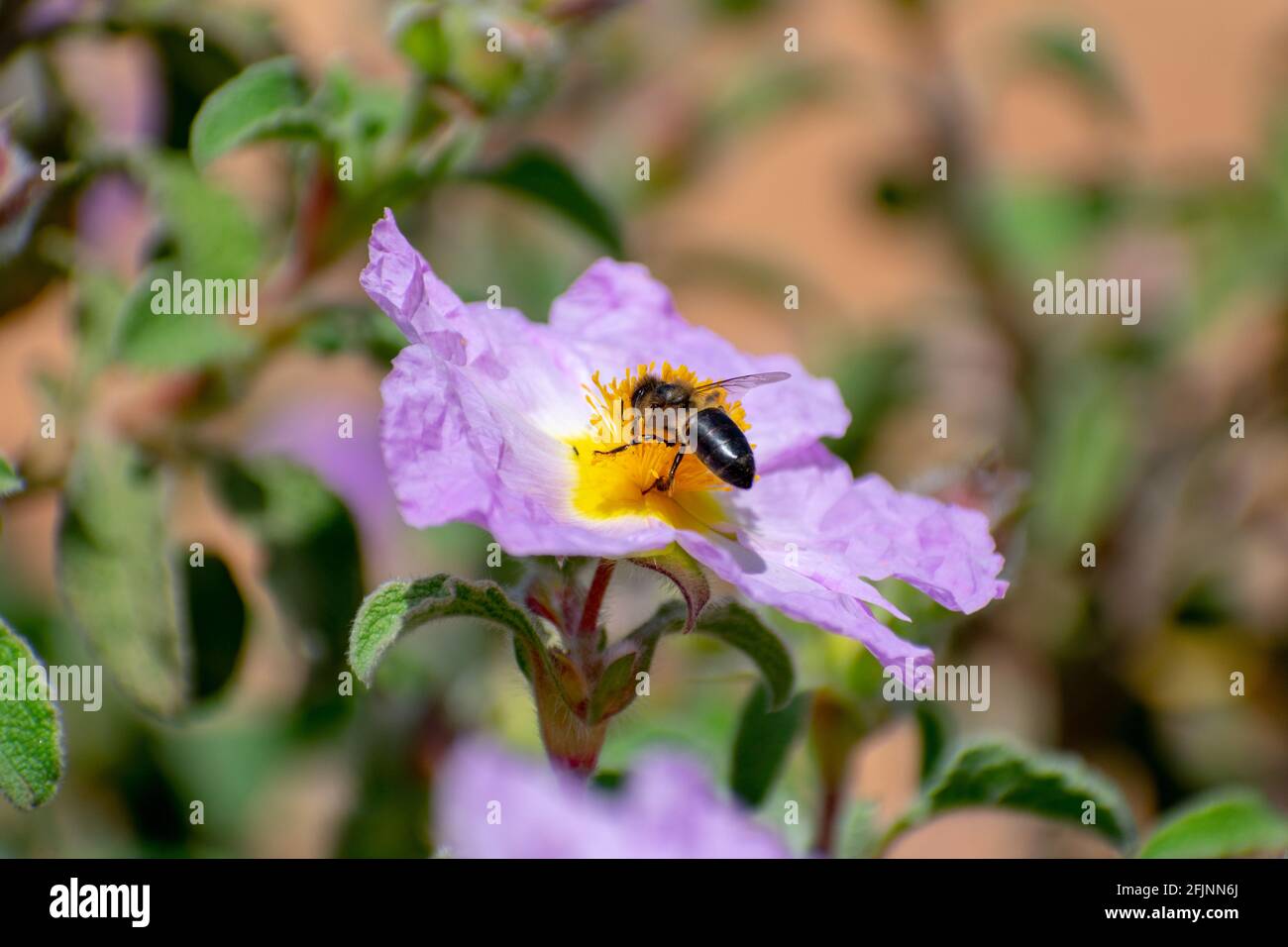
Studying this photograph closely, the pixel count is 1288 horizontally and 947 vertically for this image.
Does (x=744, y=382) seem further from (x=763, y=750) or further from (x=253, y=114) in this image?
(x=253, y=114)

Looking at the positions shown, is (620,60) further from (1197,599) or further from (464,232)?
(1197,599)

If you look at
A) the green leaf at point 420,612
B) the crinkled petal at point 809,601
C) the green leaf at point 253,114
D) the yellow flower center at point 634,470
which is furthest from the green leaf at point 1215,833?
the green leaf at point 253,114

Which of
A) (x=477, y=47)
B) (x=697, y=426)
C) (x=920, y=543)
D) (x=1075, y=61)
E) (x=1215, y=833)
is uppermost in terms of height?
(x=1075, y=61)

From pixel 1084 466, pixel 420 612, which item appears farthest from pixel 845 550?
pixel 1084 466

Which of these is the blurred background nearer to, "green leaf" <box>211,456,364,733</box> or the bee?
"green leaf" <box>211,456,364,733</box>

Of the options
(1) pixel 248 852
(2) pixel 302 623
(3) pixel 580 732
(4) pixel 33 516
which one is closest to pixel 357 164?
(2) pixel 302 623

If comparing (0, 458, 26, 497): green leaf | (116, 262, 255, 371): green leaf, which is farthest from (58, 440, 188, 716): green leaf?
(0, 458, 26, 497): green leaf
